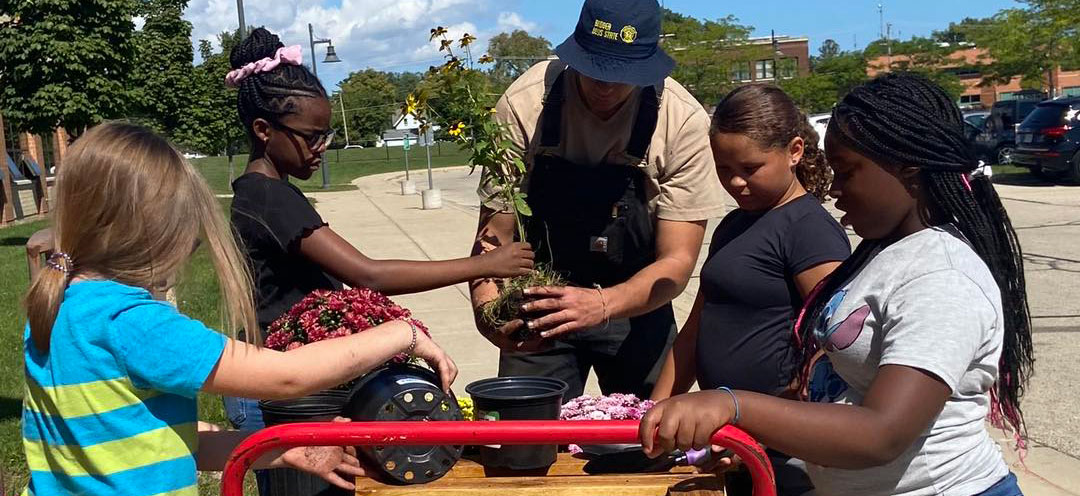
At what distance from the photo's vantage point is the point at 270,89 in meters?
2.98

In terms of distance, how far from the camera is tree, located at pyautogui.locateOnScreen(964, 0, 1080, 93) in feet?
97.7

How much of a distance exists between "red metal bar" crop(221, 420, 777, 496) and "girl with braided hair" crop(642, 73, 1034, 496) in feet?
0.25

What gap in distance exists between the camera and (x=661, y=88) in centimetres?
328

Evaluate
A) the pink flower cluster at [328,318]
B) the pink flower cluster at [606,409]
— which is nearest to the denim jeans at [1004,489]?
the pink flower cluster at [606,409]

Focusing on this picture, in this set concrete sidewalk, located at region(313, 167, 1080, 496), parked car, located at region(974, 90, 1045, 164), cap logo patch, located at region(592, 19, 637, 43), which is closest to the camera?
cap logo patch, located at region(592, 19, 637, 43)

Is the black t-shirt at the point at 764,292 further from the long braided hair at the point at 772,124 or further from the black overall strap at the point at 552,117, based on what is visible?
the black overall strap at the point at 552,117

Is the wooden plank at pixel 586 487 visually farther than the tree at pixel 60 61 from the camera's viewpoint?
No

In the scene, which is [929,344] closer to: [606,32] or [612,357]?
[606,32]

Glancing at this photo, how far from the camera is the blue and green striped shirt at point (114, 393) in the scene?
1883 millimetres

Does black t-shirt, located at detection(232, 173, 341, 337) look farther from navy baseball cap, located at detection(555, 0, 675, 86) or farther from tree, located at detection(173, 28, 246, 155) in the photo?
tree, located at detection(173, 28, 246, 155)

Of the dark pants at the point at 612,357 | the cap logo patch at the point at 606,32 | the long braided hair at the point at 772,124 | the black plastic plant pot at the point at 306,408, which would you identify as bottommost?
the dark pants at the point at 612,357

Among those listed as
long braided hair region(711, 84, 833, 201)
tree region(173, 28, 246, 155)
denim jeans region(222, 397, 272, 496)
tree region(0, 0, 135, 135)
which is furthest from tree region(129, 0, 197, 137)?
long braided hair region(711, 84, 833, 201)

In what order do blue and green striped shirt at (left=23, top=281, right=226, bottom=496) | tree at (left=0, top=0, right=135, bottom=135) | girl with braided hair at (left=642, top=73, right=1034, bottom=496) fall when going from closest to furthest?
girl with braided hair at (left=642, top=73, right=1034, bottom=496) → blue and green striped shirt at (left=23, top=281, right=226, bottom=496) → tree at (left=0, top=0, right=135, bottom=135)

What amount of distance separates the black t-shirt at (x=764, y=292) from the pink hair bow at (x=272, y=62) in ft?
4.49
